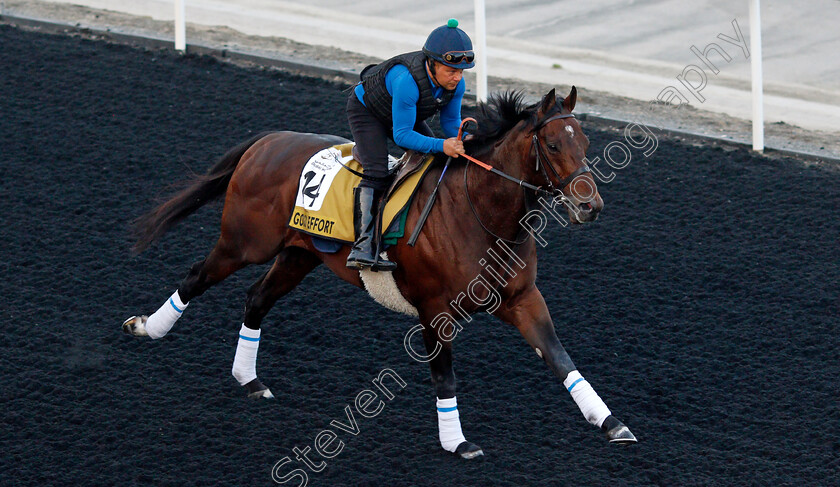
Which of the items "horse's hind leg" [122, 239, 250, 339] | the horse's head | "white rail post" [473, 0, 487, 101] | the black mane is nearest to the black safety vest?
the black mane

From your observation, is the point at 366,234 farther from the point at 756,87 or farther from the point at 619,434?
the point at 756,87

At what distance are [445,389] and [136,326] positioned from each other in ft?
5.70

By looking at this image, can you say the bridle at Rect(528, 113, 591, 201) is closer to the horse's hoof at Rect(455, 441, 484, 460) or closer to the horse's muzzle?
the horse's muzzle

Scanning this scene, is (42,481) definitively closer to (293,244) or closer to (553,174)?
(293,244)

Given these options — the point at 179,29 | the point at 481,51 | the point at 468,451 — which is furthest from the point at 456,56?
the point at 179,29

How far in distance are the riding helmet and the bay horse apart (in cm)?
23

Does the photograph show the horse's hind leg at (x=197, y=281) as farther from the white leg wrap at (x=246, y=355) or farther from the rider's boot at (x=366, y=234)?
the rider's boot at (x=366, y=234)

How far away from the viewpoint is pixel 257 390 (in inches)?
200

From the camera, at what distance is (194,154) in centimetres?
737

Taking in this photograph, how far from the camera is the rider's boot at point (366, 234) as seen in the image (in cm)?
456

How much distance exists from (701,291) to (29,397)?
3.52 meters

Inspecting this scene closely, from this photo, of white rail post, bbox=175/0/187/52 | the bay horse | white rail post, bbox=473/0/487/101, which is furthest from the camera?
white rail post, bbox=175/0/187/52

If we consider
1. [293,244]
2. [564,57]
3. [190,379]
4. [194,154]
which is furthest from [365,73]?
[564,57]

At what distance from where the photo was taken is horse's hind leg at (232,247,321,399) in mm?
5074
